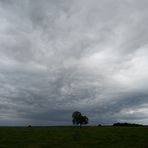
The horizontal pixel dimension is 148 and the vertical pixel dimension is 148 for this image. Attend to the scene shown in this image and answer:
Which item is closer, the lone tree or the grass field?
the grass field

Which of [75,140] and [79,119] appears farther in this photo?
[79,119]

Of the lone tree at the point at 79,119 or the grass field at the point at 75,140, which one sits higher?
the lone tree at the point at 79,119

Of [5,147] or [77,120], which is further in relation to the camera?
[77,120]

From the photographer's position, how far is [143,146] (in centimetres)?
4172

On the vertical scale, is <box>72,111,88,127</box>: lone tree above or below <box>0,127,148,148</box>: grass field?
above

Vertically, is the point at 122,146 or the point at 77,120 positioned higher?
the point at 77,120

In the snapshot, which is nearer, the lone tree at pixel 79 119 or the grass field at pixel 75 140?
the grass field at pixel 75 140

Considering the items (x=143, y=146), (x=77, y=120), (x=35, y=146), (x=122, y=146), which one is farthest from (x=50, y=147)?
(x=77, y=120)

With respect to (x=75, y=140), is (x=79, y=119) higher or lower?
higher

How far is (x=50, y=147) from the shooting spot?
134ft

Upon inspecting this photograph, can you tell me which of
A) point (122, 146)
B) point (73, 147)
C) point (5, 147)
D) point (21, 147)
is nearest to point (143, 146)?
point (122, 146)

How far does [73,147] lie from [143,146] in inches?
454

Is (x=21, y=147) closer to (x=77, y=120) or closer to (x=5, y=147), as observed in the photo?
(x=5, y=147)

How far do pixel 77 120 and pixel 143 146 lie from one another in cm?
9853
